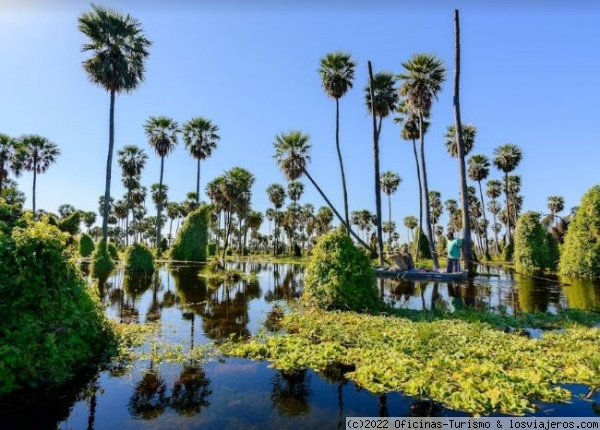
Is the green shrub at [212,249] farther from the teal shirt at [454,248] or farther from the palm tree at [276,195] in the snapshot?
the teal shirt at [454,248]

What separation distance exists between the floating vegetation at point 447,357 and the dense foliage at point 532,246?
22.9 m

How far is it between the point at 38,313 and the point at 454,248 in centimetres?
1902

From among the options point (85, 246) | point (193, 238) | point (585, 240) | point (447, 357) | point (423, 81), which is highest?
point (423, 81)

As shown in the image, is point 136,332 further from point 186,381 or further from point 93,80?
point 93,80

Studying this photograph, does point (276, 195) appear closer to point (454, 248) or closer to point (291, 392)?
point (454, 248)

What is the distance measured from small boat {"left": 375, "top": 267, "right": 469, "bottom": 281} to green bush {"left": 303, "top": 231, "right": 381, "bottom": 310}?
10.7 m

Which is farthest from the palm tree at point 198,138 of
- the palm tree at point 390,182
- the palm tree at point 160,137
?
the palm tree at point 390,182

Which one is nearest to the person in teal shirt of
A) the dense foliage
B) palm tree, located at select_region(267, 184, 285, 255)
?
the dense foliage

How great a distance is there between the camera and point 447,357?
6.24 metres

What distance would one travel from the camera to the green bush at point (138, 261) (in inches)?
995

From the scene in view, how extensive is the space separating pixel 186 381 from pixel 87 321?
2.07 m

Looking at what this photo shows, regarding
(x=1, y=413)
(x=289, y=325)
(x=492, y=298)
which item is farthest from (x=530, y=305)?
(x=1, y=413)

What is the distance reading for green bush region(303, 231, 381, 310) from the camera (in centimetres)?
1081

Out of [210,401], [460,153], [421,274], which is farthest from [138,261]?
[210,401]
